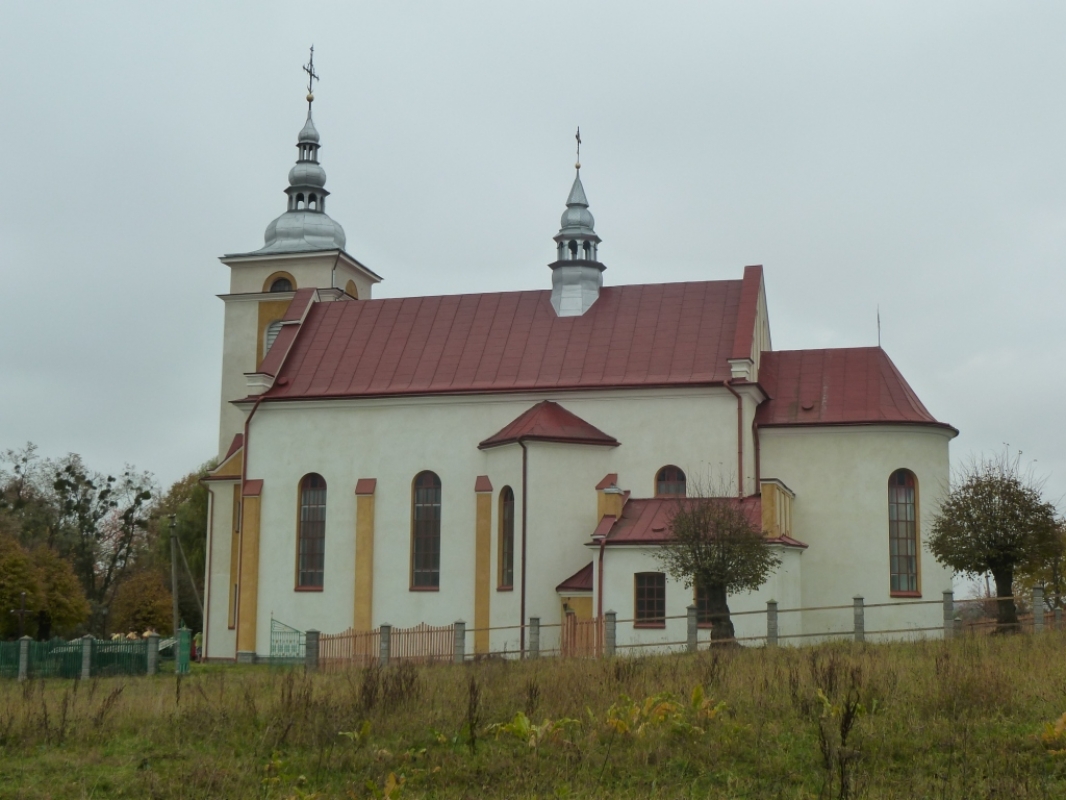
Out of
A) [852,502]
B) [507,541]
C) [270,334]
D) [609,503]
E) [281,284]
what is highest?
[281,284]

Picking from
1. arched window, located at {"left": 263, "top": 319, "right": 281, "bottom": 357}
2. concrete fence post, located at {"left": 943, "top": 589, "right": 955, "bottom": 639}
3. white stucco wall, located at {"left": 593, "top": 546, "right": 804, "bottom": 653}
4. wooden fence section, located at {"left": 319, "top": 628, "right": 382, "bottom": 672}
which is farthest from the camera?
arched window, located at {"left": 263, "top": 319, "right": 281, "bottom": 357}

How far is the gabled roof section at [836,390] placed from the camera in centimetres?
3284

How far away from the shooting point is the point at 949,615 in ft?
85.5

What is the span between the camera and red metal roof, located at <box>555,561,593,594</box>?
1219 inches

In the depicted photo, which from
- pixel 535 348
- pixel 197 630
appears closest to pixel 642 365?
pixel 535 348

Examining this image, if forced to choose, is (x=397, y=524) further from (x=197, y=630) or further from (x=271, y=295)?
(x=197, y=630)

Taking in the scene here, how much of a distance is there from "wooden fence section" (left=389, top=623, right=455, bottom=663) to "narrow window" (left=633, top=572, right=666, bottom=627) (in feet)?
14.6

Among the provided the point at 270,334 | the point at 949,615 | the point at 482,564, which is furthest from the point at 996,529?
the point at 270,334

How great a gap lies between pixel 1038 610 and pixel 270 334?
25564mm

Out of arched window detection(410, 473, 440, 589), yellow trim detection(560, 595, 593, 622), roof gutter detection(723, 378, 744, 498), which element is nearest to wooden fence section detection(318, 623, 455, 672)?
arched window detection(410, 473, 440, 589)

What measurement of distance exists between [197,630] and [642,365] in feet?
131

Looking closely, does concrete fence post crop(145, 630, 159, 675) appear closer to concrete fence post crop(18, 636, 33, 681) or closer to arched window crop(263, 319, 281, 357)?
concrete fence post crop(18, 636, 33, 681)

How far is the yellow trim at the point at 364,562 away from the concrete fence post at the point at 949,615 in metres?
15.2

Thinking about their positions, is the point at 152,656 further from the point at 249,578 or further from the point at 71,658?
the point at 249,578
